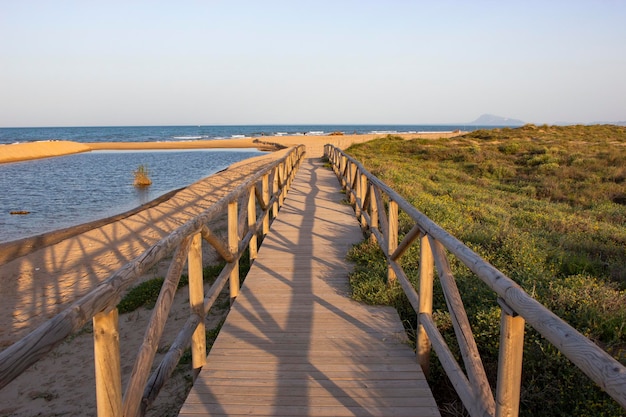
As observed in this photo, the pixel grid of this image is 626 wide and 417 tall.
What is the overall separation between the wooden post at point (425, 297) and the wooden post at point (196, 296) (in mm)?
1633

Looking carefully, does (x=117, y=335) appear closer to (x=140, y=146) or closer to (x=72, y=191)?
(x=72, y=191)

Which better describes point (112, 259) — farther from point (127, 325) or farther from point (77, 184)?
point (77, 184)

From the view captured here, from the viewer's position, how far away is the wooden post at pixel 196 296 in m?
3.47

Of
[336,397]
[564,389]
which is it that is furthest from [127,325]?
[564,389]

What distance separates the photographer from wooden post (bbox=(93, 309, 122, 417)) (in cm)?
203

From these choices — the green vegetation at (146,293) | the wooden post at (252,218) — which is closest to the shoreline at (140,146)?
the green vegetation at (146,293)

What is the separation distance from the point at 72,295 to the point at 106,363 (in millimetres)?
6609

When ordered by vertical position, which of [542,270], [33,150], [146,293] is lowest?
[146,293]

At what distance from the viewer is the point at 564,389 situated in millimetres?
3156

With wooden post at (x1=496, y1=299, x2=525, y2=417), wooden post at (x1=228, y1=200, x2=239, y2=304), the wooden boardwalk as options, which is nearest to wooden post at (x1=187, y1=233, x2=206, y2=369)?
the wooden boardwalk

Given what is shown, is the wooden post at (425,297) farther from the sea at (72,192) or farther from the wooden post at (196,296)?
the sea at (72,192)

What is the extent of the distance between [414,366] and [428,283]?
621 millimetres

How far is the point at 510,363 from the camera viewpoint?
2.06m

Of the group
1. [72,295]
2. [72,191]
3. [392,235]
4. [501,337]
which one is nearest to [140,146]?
[72,191]
